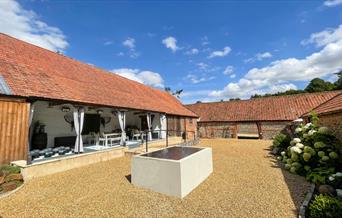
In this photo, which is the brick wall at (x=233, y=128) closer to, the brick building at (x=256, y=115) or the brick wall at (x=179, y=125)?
the brick building at (x=256, y=115)

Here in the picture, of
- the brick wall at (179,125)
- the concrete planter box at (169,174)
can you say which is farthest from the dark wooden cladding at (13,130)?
the brick wall at (179,125)

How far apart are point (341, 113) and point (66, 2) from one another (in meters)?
12.3

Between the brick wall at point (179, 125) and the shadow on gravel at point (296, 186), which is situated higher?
the brick wall at point (179, 125)

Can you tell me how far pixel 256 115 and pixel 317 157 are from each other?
49.4ft

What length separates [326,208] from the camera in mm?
3316

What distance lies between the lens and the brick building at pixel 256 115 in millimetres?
19625

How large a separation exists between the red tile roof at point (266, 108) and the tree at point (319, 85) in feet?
89.9

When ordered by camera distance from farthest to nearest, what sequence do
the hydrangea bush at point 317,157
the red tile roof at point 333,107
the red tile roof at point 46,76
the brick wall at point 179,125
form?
the brick wall at point 179,125, the red tile roof at point 46,76, the red tile roof at point 333,107, the hydrangea bush at point 317,157

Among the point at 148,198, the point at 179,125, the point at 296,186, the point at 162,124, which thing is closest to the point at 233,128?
the point at 179,125

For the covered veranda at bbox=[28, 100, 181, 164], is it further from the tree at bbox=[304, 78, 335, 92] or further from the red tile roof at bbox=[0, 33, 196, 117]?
the tree at bbox=[304, 78, 335, 92]

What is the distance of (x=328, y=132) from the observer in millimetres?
7266

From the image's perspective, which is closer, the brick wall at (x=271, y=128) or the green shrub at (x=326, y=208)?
the green shrub at (x=326, y=208)

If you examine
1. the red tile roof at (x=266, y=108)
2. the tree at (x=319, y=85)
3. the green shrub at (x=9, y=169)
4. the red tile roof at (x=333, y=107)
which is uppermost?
the tree at (x=319, y=85)

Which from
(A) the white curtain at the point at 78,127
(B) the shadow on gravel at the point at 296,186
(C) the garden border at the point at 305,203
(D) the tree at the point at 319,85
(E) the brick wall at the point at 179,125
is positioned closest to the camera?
(C) the garden border at the point at 305,203
